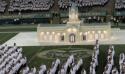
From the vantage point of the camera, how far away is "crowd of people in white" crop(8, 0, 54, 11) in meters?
94.1

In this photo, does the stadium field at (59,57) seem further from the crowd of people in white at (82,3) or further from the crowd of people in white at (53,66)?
the crowd of people in white at (82,3)

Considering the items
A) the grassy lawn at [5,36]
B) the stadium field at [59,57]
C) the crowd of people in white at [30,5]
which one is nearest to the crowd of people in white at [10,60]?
the stadium field at [59,57]

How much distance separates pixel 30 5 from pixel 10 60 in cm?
4594

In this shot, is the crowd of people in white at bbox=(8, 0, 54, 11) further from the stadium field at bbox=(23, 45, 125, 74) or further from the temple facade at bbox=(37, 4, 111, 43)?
the stadium field at bbox=(23, 45, 125, 74)

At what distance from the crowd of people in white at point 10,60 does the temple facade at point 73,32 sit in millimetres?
14041

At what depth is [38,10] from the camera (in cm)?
9419

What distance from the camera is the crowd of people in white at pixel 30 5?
94125 millimetres

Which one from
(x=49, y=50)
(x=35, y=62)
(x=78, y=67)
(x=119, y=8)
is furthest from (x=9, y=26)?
(x=78, y=67)

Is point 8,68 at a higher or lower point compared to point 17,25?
higher

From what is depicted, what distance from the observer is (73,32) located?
69.6 meters

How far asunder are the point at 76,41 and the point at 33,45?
6.56 meters

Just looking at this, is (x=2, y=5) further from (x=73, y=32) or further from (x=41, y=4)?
(x=73, y=32)

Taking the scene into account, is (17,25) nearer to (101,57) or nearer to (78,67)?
(101,57)

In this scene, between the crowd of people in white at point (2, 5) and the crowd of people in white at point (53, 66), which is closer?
the crowd of people in white at point (53, 66)
